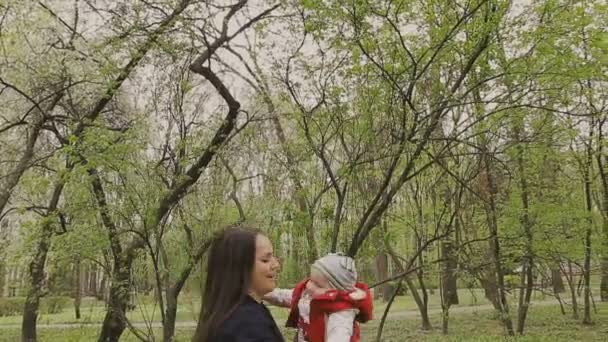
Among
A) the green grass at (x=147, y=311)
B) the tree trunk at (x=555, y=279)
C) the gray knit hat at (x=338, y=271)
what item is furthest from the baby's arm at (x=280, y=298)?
the tree trunk at (x=555, y=279)

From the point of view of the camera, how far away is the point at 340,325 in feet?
6.37

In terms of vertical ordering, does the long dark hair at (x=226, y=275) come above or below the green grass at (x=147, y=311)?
above

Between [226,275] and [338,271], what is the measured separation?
1.80 feet

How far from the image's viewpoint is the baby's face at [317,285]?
2.11 m

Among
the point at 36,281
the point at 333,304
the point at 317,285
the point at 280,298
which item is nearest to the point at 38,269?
the point at 36,281

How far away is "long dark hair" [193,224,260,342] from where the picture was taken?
1616 millimetres

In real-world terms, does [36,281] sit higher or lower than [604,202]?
lower

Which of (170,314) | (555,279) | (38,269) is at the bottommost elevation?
(170,314)

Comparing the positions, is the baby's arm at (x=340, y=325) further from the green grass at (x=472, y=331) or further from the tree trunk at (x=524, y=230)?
the green grass at (x=472, y=331)

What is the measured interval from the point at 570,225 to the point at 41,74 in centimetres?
968

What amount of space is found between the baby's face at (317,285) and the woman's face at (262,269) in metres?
0.40

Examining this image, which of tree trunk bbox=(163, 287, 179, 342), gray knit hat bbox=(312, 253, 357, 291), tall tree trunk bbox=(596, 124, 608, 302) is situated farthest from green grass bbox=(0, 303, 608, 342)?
gray knit hat bbox=(312, 253, 357, 291)

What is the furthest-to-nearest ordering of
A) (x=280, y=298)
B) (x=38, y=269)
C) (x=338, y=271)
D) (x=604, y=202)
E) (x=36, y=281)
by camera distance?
(x=604, y=202)
(x=36, y=281)
(x=38, y=269)
(x=280, y=298)
(x=338, y=271)

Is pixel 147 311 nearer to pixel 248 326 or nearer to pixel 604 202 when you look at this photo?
pixel 248 326
